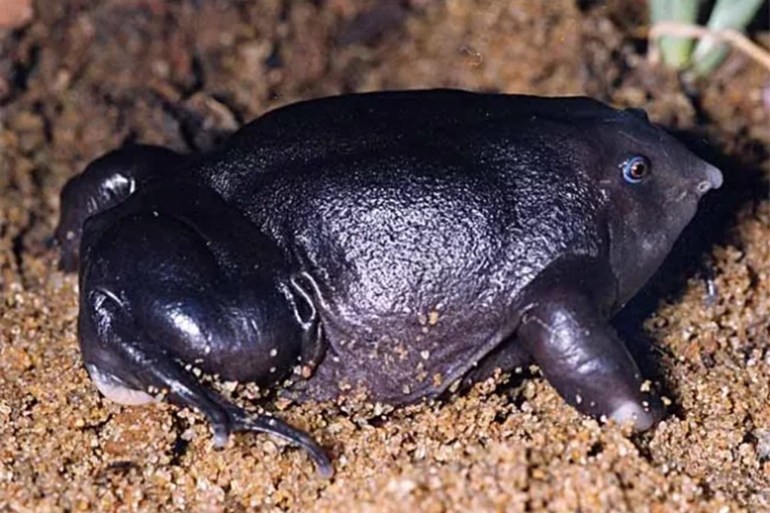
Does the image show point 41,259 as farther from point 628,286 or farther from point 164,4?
point 628,286

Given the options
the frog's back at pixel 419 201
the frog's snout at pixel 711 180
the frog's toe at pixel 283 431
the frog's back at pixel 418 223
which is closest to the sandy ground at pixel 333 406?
the frog's toe at pixel 283 431

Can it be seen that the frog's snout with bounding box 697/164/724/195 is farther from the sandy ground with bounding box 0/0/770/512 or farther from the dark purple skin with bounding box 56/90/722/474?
the sandy ground with bounding box 0/0/770/512

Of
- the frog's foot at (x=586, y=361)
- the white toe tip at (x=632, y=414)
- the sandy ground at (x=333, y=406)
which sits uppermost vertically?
the frog's foot at (x=586, y=361)

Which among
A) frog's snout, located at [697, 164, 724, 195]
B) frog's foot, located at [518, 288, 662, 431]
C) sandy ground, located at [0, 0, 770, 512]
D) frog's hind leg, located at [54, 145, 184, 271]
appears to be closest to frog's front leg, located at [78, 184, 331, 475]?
sandy ground, located at [0, 0, 770, 512]

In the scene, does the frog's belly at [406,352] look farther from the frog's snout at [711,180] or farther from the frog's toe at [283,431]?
the frog's snout at [711,180]

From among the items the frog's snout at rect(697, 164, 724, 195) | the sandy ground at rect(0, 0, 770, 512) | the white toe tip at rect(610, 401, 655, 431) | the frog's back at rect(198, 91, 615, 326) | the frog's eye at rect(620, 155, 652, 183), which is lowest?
the sandy ground at rect(0, 0, 770, 512)

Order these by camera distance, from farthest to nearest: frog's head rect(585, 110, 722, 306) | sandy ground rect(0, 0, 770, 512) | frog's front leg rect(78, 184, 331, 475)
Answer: frog's head rect(585, 110, 722, 306), frog's front leg rect(78, 184, 331, 475), sandy ground rect(0, 0, 770, 512)

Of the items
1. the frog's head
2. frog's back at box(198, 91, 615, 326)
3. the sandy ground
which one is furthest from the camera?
the frog's head
